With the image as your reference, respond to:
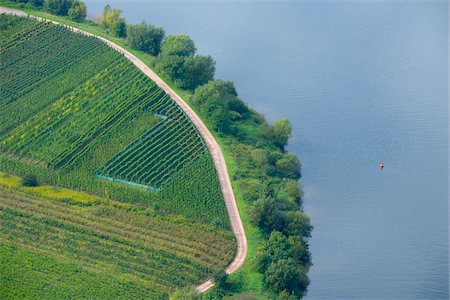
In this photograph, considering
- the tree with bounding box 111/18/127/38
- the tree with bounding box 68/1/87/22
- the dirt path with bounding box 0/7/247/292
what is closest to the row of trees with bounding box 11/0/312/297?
the tree with bounding box 111/18/127/38

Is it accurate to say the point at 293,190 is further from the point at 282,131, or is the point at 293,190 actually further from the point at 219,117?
the point at 219,117

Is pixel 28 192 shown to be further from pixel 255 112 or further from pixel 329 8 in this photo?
pixel 329 8

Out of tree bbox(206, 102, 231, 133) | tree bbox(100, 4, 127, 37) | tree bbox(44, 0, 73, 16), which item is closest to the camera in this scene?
tree bbox(206, 102, 231, 133)

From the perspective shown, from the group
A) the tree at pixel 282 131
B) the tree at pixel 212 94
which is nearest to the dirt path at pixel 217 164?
the tree at pixel 212 94

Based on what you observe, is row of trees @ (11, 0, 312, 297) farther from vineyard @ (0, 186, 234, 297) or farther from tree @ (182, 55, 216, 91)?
vineyard @ (0, 186, 234, 297)

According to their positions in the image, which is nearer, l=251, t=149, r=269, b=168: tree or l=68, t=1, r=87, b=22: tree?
l=251, t=149, r=269, b=168: tree

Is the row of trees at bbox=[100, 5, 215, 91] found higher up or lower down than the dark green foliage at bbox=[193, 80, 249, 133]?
higher up

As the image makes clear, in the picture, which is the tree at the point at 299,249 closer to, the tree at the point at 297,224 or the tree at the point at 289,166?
the tree at the point at 297,224
